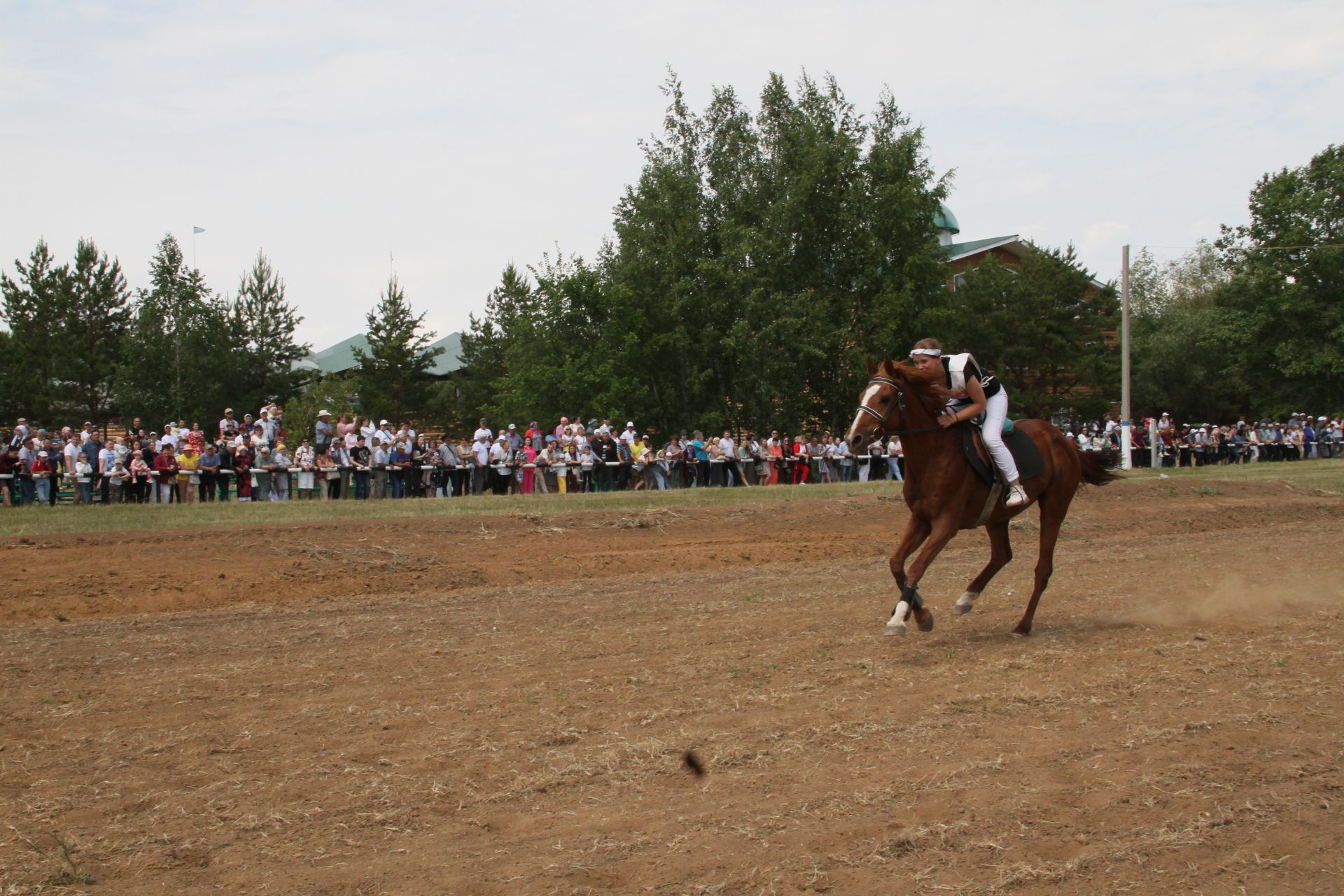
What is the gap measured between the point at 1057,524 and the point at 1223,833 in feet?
21.3

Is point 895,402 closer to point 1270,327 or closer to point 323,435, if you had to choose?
point 323,435

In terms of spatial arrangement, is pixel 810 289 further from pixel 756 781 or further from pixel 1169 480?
pixel 756 781

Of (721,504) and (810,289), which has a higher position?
(810,289)

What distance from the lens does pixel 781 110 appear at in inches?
1886

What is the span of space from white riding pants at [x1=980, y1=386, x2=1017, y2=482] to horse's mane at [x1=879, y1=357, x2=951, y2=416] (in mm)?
548

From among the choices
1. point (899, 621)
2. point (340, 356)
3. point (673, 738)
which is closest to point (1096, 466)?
point (899, 621)

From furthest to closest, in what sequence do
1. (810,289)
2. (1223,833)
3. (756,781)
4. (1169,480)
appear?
1. (810,289)
2. (1169,480)
3. (756,781)
4. (1223,833)

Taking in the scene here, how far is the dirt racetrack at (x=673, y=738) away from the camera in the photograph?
202 inches

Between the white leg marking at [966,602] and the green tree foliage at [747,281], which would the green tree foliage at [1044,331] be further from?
the white leg marking at [966,602]

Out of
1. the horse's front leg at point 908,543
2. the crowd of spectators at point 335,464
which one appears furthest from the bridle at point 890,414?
the crowd of spectators at point 335,464

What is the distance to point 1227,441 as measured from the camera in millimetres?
48594

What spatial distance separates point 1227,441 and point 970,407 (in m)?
43.5

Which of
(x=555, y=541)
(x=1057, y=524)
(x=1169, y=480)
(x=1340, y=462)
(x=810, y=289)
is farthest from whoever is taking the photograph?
(x=810, y=289)

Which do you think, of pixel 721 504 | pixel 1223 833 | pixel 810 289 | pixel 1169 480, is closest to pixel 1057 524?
pixel 1223 833
